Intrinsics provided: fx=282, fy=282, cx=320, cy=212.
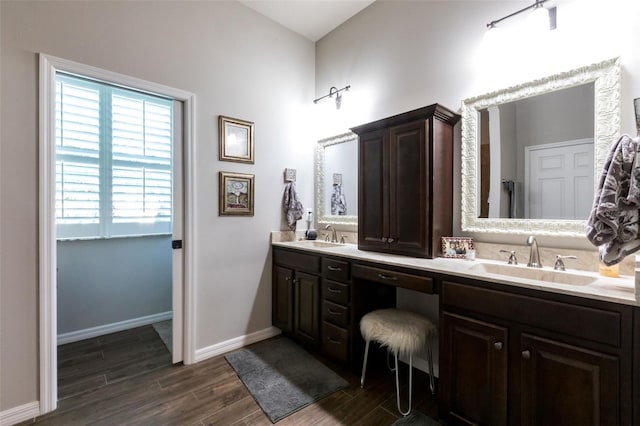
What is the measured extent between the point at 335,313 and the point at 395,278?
2.12 feet

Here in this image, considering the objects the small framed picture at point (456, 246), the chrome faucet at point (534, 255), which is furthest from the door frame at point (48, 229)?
the chrome faucet at point (534, 255)

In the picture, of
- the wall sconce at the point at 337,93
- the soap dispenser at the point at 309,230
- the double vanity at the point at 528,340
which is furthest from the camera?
the soap dispenser at the point at 309,230

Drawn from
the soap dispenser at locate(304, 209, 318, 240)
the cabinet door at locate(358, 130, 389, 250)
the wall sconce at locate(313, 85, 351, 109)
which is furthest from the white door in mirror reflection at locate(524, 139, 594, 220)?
the soap dispenser at locate(304, 209, 318, 240)

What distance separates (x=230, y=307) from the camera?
260 centimetres

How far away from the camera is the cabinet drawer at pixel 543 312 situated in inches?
44.0

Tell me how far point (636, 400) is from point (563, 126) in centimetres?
137

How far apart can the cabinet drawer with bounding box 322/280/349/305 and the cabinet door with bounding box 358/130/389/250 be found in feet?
1.30

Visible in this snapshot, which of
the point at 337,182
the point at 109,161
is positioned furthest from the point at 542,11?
the point at 109,161

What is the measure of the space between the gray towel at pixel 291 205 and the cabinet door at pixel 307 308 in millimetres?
622

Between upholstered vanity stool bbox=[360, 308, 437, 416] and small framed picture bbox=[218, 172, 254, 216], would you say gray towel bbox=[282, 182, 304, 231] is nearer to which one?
small framed picture bbox=[218, 172, 254, 216]

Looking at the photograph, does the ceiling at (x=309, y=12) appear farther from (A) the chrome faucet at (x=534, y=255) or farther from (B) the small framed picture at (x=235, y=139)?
(A) the chrome faucet at (x=534, y=255)

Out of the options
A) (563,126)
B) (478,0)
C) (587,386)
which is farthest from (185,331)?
(478,0)

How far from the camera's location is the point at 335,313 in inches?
87.4

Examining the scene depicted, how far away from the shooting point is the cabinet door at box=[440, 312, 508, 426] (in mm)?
1381
